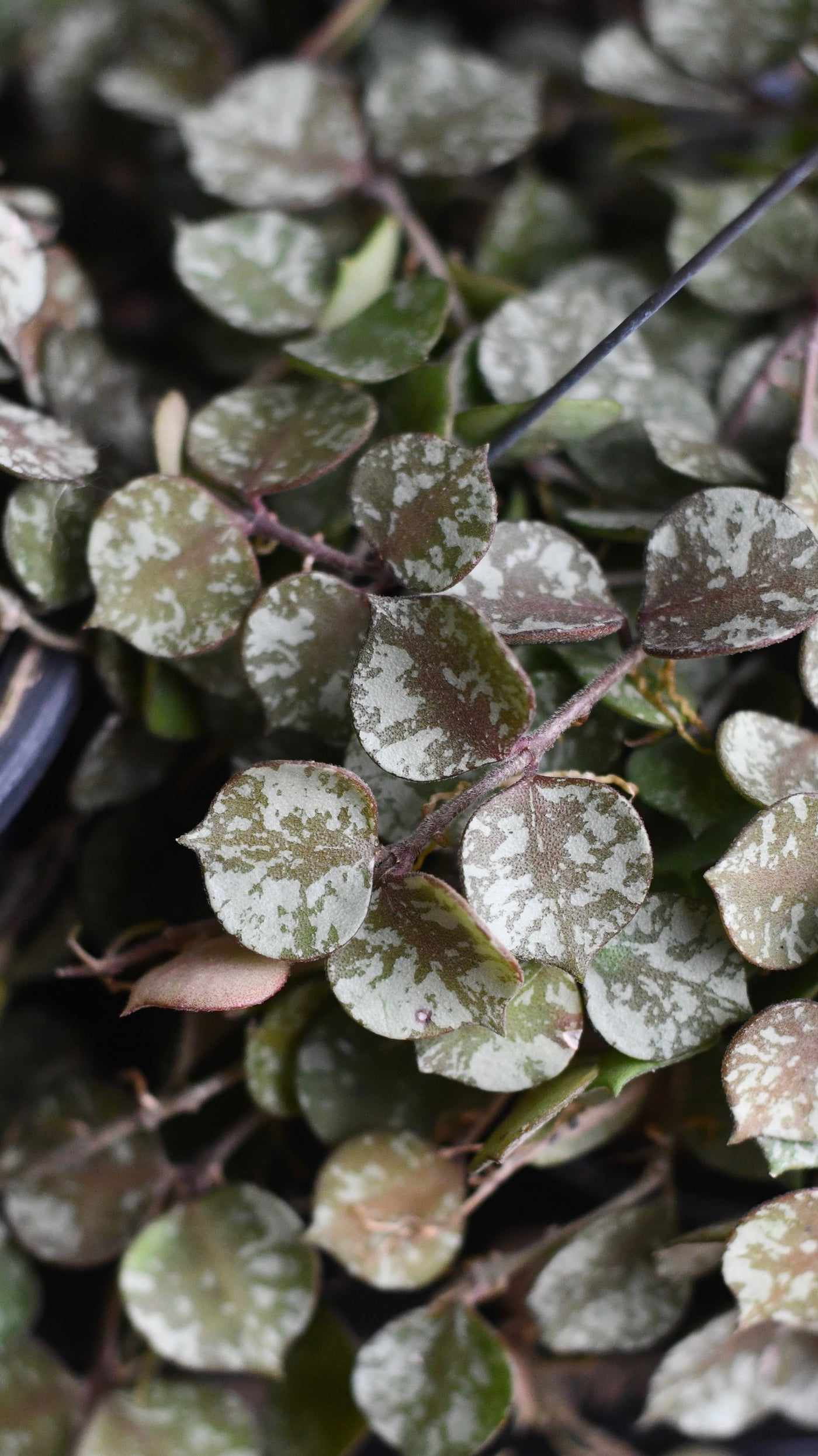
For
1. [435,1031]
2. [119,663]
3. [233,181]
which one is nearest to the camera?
[435,1031]

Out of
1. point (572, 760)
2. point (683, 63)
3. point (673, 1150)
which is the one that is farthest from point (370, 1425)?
point (683, 63)

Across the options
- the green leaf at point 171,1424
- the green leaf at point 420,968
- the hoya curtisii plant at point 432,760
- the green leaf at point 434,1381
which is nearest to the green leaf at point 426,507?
the hoya curtisii plant at point 432,760

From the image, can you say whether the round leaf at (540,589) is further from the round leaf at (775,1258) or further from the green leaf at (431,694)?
the round leaf at (775,1258)

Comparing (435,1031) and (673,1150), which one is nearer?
(435,1031)

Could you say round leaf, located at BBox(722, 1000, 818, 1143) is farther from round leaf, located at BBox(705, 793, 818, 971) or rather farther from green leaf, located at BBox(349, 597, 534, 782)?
green leaf, located at BBox(349, 597, 534, 782)

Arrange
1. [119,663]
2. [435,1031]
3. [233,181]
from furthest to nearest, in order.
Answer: [233,181], [119,663], [435,1031]

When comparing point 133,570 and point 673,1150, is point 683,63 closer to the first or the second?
point 133,570

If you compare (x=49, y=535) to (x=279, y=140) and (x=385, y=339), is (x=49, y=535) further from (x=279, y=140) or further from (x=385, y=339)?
(x=279, y=140)
